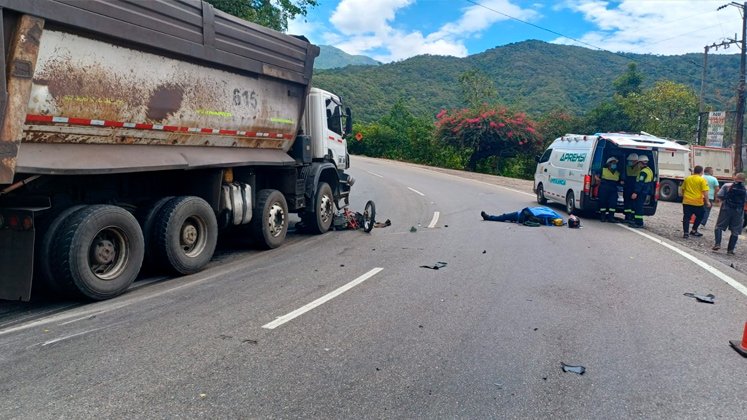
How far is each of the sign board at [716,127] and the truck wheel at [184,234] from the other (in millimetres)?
31494

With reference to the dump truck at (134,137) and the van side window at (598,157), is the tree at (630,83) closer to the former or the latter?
the van side window at (598,157)

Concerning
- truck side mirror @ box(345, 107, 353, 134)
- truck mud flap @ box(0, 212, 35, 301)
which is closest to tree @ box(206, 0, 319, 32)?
truck side mirror @ box(345, 107, 353, 134)

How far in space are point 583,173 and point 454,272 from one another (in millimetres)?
8035

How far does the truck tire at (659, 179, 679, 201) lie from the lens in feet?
75.7

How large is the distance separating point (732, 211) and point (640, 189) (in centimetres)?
297

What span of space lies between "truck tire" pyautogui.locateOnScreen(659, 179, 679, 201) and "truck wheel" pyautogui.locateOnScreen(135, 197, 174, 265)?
22118 mm

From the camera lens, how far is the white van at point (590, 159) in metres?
12.9

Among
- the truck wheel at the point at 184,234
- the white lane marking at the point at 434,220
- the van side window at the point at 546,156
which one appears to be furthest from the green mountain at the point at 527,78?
the truck wheel at the point at 184,234

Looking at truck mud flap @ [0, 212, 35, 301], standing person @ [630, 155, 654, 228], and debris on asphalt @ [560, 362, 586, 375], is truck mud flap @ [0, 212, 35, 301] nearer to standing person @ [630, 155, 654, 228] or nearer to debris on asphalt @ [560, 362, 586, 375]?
debris on asphalt @ [560, 362, 586, 375]

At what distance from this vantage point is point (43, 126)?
17.3 ft

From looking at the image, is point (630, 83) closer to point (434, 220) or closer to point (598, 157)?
point (598, 157)

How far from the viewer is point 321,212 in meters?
10.7

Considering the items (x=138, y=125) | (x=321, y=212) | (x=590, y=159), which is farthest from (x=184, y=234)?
(x=590, y=159)

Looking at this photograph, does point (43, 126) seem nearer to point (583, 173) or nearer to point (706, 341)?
point (706, 341)
